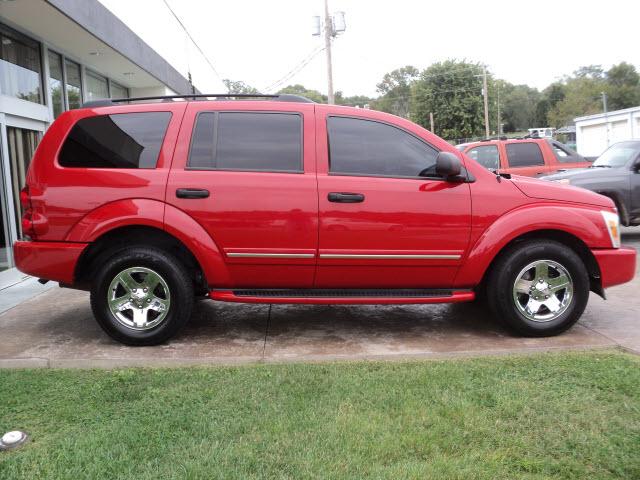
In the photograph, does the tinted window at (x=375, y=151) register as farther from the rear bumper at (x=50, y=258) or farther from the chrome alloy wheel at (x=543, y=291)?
the rear bumper at (x=50, y=258)

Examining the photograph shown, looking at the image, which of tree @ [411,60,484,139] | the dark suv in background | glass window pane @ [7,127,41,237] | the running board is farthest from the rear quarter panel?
tree @ [411,60,484,139]

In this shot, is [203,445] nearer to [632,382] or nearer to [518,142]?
[632,382]

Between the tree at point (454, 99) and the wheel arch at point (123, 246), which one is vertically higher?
the tree at point (454, 99)

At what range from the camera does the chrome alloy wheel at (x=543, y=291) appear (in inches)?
186

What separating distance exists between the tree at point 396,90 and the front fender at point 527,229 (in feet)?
280

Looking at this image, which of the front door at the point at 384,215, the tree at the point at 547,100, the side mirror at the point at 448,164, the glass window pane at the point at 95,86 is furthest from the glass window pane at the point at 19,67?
the tree at the point at 547,100

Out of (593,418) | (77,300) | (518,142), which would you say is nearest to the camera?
(593,418)

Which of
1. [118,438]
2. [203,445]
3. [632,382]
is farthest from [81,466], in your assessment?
[632,382]

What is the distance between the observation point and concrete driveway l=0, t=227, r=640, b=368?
4419 mm

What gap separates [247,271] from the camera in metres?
4.65

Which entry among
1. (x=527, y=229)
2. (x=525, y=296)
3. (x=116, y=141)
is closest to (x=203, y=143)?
(x=116, y=141)

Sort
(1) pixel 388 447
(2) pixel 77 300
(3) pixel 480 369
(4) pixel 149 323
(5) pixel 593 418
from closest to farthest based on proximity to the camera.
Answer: (1) pixel 388 447 < (5) pixel 593 418 < (3) pixel 480 369 < (4) pixel 149 323 < (2) pixel 77 300

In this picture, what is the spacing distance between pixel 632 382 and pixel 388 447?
1786 mm

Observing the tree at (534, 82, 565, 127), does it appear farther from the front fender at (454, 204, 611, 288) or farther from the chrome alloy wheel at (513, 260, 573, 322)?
the chrome alloy wheel at (513, 260, 573, 322)
